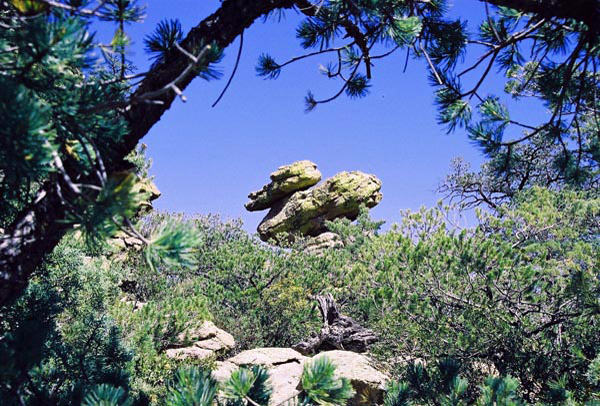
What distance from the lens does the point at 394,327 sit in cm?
471

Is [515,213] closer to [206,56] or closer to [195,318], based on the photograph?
[195,318]

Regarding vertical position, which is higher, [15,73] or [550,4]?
[550,4]

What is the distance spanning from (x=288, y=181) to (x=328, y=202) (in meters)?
2.23

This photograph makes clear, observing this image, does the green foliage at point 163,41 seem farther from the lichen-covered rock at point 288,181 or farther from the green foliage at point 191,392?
the lichen-covered rock at point 288,181

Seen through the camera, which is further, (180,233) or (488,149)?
(488,149)

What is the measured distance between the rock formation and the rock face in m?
10.7

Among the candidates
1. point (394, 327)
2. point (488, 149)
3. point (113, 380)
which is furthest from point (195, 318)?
point (488, 149)

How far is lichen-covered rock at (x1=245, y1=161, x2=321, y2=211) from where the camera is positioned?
1922 centimetres

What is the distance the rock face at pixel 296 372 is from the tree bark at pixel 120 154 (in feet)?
11.7

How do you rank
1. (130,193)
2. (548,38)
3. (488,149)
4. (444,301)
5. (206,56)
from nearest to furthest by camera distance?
(130,193), (206,56), (548,38), (488,149), (444,301)

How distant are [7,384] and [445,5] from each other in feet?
8.81

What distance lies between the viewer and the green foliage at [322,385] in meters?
1.47

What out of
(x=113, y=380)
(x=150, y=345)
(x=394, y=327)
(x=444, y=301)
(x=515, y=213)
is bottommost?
(x=113, y=380)

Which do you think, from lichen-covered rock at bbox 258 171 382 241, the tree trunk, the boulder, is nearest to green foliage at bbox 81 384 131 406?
the boulder
